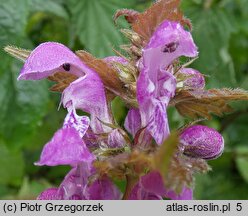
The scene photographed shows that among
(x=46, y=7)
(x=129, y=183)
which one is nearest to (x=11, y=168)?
(x=46, y=7)

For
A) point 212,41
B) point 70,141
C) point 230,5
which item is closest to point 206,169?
point 70,141

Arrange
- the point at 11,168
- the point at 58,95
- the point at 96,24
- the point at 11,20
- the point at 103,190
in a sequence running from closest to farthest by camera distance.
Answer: the point at 103,190, the point at 11,20, the point at 96,24, the point at 11,168, the point at 58,95

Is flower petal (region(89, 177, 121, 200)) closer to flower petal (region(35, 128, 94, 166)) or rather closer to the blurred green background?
flower petal (region(35, 128, 94, 166))

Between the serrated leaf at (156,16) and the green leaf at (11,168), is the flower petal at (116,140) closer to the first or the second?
the serrated leaf at (156,16)

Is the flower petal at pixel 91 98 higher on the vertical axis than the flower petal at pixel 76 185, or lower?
higher

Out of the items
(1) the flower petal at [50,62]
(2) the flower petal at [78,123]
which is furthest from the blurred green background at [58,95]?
(2) the flower petal at [78,123]

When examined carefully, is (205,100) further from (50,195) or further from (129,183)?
(50,195)

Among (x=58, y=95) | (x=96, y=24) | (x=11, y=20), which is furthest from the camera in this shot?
(x=58, y=95)
